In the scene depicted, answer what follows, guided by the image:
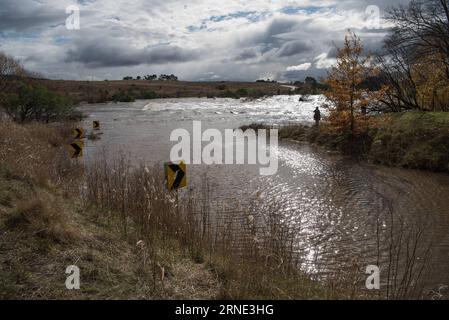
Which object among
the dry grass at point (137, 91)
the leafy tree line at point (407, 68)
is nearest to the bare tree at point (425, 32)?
the leafy tree line at point (407, 68)

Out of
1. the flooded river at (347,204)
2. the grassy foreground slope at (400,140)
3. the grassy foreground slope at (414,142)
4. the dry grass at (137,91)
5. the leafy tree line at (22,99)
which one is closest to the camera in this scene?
the flooded river at (347,204)

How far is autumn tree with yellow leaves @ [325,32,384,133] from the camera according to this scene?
71.2 feet

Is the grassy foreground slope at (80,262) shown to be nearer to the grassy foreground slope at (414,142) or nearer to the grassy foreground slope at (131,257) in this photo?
the grassy foreground slope at (131,257)

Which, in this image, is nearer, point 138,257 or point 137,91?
point 138,257

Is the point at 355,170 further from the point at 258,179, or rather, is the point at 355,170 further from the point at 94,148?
the point at 94,148

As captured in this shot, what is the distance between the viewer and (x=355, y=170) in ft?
59.9

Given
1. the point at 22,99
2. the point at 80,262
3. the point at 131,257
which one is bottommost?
the point at 131,257

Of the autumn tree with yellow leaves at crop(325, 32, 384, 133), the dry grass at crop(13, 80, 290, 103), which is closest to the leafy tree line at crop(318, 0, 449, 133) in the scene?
the autumn tree with yellow leaves at crop(325, 32, 384, 133)

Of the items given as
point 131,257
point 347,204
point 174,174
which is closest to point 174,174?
point 174,174

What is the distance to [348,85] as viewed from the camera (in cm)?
2198

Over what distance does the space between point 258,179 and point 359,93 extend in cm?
910

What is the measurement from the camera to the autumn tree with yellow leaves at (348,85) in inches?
854

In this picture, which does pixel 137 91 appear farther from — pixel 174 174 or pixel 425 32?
pixel 174 174

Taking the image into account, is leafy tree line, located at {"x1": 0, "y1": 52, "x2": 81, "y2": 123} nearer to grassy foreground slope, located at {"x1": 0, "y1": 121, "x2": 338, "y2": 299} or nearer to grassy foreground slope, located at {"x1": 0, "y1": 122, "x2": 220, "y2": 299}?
grassy foreground slope, located at {"x1": 0, "y1": 121, "x2": 338, "y2": 299}
